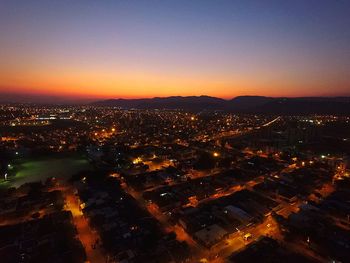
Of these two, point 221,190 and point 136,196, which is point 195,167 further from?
point 136,196

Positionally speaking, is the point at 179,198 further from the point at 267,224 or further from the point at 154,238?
the point at 267,224

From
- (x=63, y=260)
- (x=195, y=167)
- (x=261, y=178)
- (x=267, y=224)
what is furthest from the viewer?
(x=195, y=167)

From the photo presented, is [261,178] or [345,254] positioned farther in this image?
[261,178]

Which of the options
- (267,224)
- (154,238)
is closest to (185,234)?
(154,238)

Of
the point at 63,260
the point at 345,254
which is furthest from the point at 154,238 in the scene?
the point at 345,254

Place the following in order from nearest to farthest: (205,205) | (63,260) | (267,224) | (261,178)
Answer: (63,260) → (267,224) → (205,205) → (261,178)

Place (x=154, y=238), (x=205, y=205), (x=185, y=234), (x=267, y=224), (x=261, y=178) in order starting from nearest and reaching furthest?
(x=154, y=238), (x=185, y=234), (x=267, y=224), (x=205, y=205), (x=261, y=178)

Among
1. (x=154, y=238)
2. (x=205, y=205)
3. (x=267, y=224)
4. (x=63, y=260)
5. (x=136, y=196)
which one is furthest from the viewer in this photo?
(x=136, y=196)
